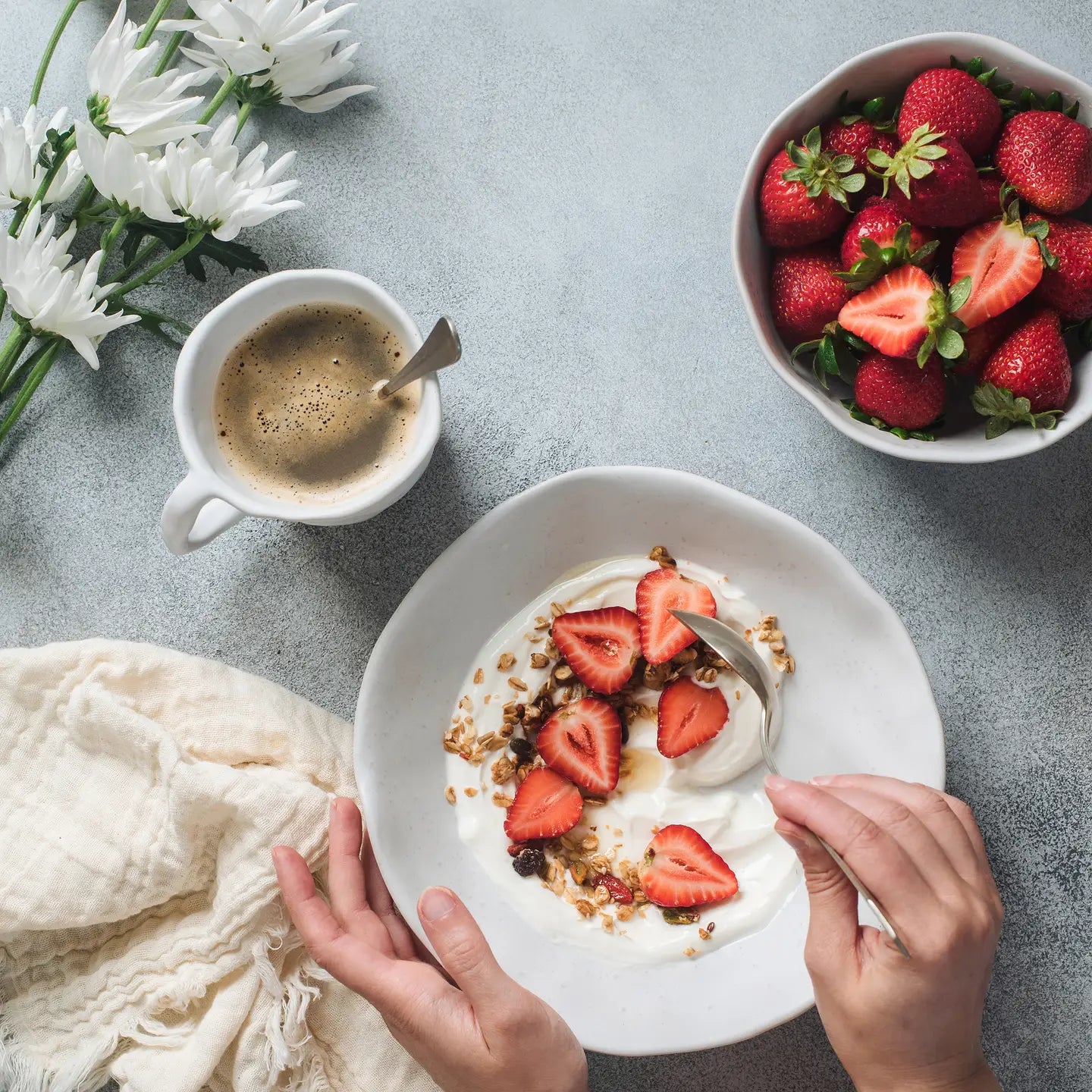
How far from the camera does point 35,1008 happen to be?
1.13 m

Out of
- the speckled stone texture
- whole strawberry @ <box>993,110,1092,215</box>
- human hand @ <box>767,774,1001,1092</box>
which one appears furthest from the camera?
the speckled stone texture

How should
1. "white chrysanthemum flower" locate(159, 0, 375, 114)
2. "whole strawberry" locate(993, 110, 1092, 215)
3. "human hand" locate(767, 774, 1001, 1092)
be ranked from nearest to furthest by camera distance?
"human hand" locate(767, 774, 1001, 1092), "whole strawberry" locate(993, 110, 1092, 215), "white chrysanthemum flower" locate(159, 0, 375, 114)

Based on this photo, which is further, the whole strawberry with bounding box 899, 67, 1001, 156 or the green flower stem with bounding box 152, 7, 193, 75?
the green flower stem with bounding box 152, 7, 193, 75

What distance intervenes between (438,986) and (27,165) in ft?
3.10

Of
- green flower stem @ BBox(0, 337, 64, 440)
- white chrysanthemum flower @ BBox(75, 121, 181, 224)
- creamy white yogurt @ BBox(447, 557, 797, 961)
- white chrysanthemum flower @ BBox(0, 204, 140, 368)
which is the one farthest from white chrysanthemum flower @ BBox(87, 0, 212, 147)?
creamy white yogurt @ BBox(447, 557, 797, 961)

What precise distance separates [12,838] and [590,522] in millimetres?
734

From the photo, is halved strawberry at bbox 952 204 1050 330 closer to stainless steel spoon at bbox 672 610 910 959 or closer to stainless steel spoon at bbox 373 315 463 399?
stainless steel spoon at bbox 672 610 910 959

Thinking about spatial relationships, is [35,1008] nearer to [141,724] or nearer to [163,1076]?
[163,1076]

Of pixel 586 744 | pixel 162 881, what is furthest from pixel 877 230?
pixel 162 881

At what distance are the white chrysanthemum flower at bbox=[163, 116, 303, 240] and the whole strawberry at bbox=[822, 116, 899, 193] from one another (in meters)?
0.56

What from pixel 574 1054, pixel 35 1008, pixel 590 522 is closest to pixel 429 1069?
pixel 574 1054

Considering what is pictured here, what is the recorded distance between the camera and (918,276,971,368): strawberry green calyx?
939 mm

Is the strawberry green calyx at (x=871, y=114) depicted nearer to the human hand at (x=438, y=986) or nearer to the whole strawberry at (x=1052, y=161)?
the whole strawberry at (x=1052, y=161)

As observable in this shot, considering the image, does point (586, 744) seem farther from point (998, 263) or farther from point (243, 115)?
point (243, 115)
